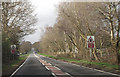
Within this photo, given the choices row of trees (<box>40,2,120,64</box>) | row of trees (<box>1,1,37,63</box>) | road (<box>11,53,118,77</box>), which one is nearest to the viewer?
road (<box>11,53,118,77</box>)

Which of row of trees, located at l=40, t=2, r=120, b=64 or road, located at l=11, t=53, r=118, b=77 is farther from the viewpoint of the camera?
row of trees, located at l=40, t=2, r=120, b=64

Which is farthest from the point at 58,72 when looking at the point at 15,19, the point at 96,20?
the point at 15,19

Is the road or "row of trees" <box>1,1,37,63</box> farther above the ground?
"row of trees" <box>1,1,37,63</box>

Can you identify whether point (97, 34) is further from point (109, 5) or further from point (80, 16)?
point (109, 5)

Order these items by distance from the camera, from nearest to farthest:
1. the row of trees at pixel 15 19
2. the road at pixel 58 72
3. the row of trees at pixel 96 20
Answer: the road at pixel 58 72, the row of trees at pixel 96 20, the row of trees at pixel 15 19

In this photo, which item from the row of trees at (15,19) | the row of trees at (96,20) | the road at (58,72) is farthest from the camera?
the row of trees at (15,19)

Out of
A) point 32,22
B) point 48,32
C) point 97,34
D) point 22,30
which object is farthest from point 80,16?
point 48,32

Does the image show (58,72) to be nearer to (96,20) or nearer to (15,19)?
(96,20)

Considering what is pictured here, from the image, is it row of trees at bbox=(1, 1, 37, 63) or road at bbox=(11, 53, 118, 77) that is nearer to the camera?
road at bbox=(11, 53, 118, 77)

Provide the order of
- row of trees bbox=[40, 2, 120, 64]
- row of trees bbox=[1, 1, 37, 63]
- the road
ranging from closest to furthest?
the road < row of trees bbox=[40, 2, 120, 64] < row of trees bbox=[1, 1, 37, 63]

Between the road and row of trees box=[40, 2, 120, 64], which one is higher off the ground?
row of trees box=[40, 2, 120, 64]

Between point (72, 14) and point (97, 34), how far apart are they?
6.69 m

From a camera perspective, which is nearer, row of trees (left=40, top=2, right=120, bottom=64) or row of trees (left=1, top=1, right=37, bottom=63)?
row of trees (left=40, top=2, right=120, bottom=64)

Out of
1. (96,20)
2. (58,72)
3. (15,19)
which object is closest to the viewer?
(58,72)
